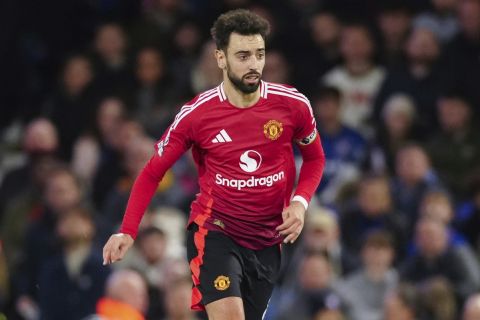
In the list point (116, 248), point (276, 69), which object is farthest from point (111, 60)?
point (116, 248)

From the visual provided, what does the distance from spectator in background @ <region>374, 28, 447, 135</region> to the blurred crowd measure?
2 cm

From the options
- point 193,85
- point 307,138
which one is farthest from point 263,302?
point 193,85

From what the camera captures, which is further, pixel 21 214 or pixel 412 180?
pixel 21 214

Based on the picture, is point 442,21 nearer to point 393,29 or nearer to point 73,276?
point 393,29

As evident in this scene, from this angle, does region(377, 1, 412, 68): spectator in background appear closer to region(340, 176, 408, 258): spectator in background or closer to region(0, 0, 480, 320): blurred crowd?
region(0, 0, 480, 320): blurred crowd

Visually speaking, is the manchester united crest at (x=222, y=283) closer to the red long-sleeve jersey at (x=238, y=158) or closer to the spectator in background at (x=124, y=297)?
the red long-sleeve jersey at (x=238, y=158)

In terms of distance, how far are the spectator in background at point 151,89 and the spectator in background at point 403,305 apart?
3.71 metres

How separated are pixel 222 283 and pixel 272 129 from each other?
871mm

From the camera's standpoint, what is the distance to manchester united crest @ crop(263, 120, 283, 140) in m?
7.52

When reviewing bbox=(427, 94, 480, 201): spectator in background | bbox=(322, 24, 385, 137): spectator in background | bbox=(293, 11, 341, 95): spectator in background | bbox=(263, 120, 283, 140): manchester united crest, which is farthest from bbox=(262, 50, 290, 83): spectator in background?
bbox=(263, 120, 283, 140): manchester united crest

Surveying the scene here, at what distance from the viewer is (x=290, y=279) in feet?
37.0

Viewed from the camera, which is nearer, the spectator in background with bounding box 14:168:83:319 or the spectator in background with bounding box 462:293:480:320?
the spectator in background with bounding box 462:293:480:320

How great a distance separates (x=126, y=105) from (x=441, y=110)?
125 inches

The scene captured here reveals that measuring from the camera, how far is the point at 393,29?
13172 millimetres
